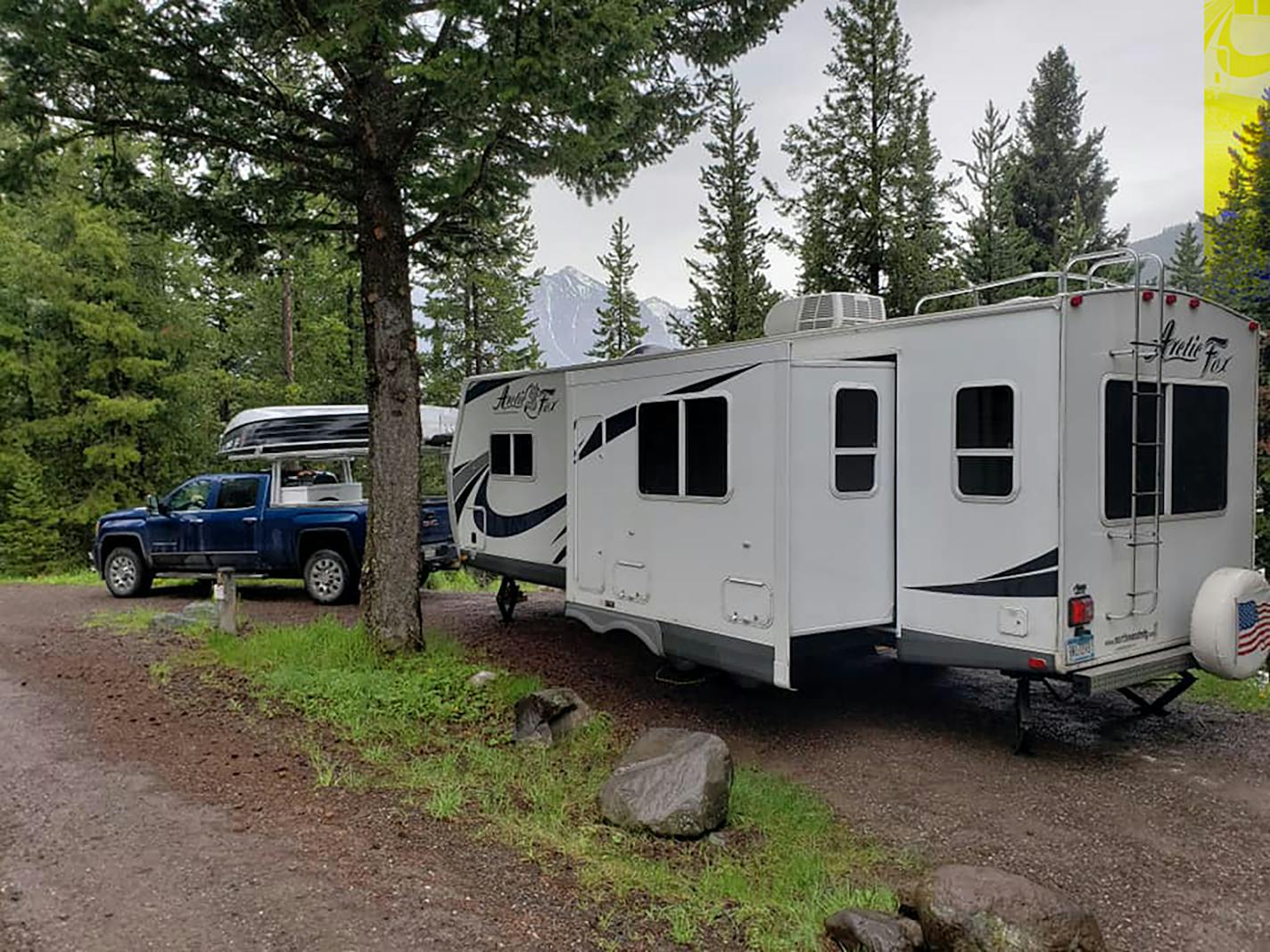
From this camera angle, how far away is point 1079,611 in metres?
5.36

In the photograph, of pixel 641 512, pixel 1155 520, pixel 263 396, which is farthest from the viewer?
pixel 263 396

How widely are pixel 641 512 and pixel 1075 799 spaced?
3506mm

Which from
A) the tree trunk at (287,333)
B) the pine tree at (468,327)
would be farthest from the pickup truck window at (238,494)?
the tree trunk at (287,333)

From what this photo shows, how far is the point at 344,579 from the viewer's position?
11344 mm

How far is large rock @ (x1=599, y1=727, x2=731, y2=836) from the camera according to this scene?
4.66 meters

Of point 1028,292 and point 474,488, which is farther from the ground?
point 1028,292

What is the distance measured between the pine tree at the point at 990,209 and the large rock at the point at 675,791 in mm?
14538

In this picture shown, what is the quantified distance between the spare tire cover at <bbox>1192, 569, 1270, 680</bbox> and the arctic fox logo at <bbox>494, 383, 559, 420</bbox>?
18.7 feet

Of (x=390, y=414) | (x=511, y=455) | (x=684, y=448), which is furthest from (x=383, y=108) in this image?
(x=684, y=448)

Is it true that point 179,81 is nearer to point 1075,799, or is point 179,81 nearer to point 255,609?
point 255,609

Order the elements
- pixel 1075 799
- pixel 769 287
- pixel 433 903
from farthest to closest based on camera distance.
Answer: pixel 769 287
pixel 1075 799
pixel 433 903

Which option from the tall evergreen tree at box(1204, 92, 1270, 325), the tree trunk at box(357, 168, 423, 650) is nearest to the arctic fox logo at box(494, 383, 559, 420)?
the tree trunk at box(357, 168, 423, 650)

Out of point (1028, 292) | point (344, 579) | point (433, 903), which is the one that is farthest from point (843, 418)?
point (1028, 292)

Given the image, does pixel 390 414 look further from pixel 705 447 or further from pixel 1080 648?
pixel 1080 648
